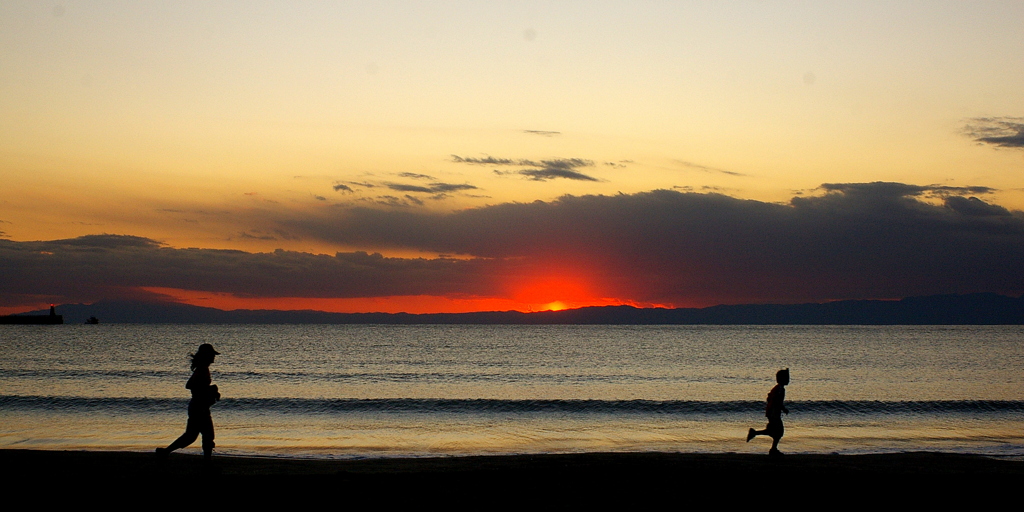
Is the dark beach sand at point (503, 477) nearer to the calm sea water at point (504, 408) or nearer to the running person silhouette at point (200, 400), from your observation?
the running person silhouette at point (200, 400)

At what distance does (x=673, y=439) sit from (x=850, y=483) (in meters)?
11.0

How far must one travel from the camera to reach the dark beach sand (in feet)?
34.0

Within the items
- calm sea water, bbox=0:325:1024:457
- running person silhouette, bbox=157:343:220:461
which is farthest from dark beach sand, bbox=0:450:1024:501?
calm sea water, bbox=0:325:1024:457

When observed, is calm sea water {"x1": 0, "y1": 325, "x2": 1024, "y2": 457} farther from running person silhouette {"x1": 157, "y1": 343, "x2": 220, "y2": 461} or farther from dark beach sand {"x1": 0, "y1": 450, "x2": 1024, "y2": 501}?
running person silhouette {"x1": 157, "y1": 343, "x2": 220, "y2": 461}

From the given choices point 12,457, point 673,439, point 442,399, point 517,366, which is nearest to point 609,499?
point 12,457

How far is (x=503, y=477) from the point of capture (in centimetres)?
1118

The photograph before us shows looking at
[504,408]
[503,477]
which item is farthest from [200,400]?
[504,408]

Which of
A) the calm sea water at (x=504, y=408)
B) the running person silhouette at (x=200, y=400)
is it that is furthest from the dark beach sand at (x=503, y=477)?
the calm sea water at (x=504, y=408)

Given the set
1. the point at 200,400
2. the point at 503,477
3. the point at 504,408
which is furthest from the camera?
the point at 504,408

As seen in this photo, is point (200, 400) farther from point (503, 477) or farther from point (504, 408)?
point (504, 408)

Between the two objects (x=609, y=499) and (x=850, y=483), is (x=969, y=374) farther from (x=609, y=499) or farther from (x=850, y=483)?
(x=609, y=499)

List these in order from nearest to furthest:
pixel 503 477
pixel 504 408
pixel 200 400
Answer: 1. pixel 503 477
2. pixel 200 400
3. pixel 504 408

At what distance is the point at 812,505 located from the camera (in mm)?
9578

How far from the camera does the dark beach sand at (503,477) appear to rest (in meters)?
10.4
